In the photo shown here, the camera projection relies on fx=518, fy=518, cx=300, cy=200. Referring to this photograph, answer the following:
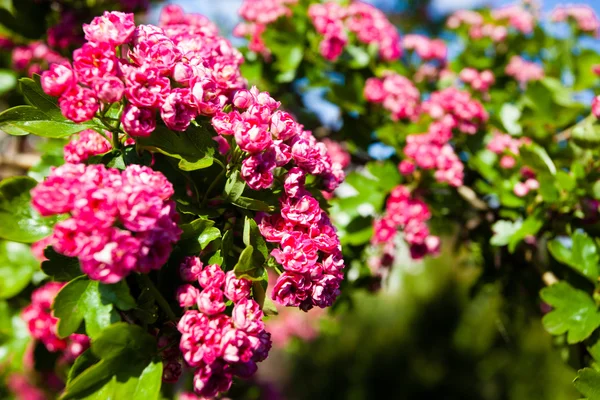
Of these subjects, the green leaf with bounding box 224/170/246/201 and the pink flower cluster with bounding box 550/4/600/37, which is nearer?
the green leaf with bounding box 224/170/246/201

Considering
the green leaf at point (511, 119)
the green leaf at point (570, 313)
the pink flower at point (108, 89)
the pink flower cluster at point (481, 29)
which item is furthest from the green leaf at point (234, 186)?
the pink flower cluster at point (481, 29)

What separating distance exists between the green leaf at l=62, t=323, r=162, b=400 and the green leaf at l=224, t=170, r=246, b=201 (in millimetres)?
284

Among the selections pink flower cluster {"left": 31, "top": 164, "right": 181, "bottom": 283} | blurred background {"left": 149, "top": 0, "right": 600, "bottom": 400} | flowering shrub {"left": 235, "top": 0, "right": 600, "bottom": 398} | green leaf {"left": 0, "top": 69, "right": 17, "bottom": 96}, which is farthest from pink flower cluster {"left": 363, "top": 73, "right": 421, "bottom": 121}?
blurred background {"left": 149, "top": 0, "right": 600, "bottom": 400}

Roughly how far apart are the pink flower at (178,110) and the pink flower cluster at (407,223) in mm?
857

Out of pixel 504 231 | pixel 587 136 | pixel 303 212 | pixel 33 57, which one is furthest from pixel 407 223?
pixel 33 57

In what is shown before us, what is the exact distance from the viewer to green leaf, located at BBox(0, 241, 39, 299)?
158cm

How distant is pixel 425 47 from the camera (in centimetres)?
218

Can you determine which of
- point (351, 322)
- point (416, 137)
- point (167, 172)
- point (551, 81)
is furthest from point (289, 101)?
point (351, 322)

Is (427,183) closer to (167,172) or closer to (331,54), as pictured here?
(331,54)

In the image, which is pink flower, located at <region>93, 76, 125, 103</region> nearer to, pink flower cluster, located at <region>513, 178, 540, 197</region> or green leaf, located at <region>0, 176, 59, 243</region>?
green leaf, located at <region>0, 176, 59, 243</region>

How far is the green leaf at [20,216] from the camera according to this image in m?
0.87

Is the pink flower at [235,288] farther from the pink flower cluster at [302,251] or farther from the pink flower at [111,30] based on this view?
the pink flower at [111,30]

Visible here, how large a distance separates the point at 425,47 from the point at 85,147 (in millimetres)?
1605

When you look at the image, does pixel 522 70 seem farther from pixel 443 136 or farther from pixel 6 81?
pixel 6 81
